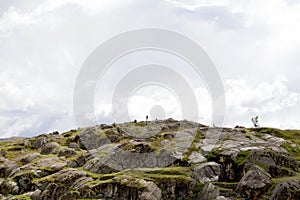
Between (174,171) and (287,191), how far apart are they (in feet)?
56.4

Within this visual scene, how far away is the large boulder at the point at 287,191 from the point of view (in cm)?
3444

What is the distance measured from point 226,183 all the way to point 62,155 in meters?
41.0

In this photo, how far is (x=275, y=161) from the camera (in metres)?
48.2

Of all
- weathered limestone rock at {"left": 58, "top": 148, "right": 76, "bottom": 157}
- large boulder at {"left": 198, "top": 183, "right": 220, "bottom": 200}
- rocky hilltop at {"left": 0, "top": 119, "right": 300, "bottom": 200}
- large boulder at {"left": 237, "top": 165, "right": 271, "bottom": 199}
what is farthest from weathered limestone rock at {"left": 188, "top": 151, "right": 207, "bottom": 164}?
weathered limestone rock at {"left": 58, "top": 148, "right": 76, "bottom": 157}

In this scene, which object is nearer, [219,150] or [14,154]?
[219,150]

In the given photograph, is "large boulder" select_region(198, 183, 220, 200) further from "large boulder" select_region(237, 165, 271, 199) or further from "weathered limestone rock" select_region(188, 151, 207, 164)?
"weathered limestone rock" select_region(188, 151, 207, 164)

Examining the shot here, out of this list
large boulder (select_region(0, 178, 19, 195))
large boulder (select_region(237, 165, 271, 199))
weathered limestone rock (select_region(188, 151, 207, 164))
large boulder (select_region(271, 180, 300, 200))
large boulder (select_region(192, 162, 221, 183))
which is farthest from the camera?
large boulder (select_region(0, 178, 19, 195))

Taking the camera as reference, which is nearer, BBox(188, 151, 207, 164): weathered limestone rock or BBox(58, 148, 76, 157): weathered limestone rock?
BBox(188, 151, 207, 164): weathered limestone rock

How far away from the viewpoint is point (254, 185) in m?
39.8

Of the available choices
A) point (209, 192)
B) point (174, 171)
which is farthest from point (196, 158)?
point (209, 192)

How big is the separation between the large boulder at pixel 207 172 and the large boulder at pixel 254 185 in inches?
213

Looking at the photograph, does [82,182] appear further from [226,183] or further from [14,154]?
[14,154]

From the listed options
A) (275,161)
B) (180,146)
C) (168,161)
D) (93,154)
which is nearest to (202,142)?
(180,146)

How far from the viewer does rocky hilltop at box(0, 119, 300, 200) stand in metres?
41.5
